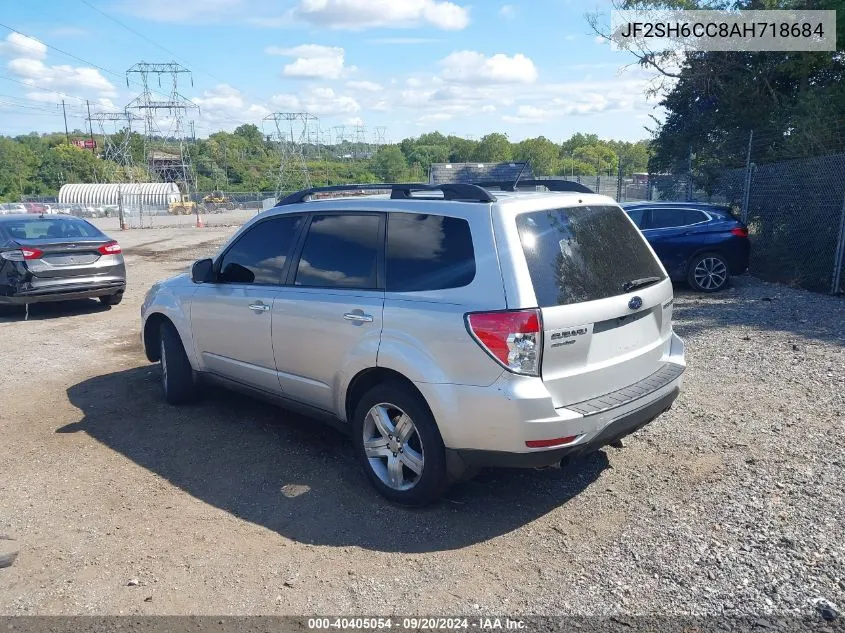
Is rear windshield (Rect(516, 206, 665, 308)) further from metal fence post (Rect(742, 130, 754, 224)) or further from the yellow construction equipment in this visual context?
the yellow construction equipment

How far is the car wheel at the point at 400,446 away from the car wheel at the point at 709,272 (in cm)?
918

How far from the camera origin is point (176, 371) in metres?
6.14

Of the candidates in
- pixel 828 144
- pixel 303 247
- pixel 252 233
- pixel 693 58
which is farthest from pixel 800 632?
pixel 693 58

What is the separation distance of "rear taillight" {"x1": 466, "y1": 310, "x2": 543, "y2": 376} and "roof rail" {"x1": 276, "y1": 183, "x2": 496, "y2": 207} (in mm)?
746

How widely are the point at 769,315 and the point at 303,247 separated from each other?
731 cm

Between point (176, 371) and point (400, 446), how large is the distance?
9.52 feet

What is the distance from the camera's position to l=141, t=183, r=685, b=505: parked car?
3.61m

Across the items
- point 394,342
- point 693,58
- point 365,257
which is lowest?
point 394,342

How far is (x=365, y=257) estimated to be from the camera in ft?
14.5

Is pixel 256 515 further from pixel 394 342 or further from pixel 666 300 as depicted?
pixel 666 300

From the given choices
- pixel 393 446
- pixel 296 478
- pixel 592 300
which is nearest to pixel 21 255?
pixel 296 478

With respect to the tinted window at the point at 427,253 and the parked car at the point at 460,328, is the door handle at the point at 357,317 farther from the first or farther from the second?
the tinted window at the point at 427,253

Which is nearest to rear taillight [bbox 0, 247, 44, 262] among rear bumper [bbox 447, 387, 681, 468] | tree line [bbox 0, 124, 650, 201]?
rear bumper [bbox 447, 387, 681, 468]

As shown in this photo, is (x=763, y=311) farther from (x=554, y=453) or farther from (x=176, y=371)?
(x=176, y=371)
